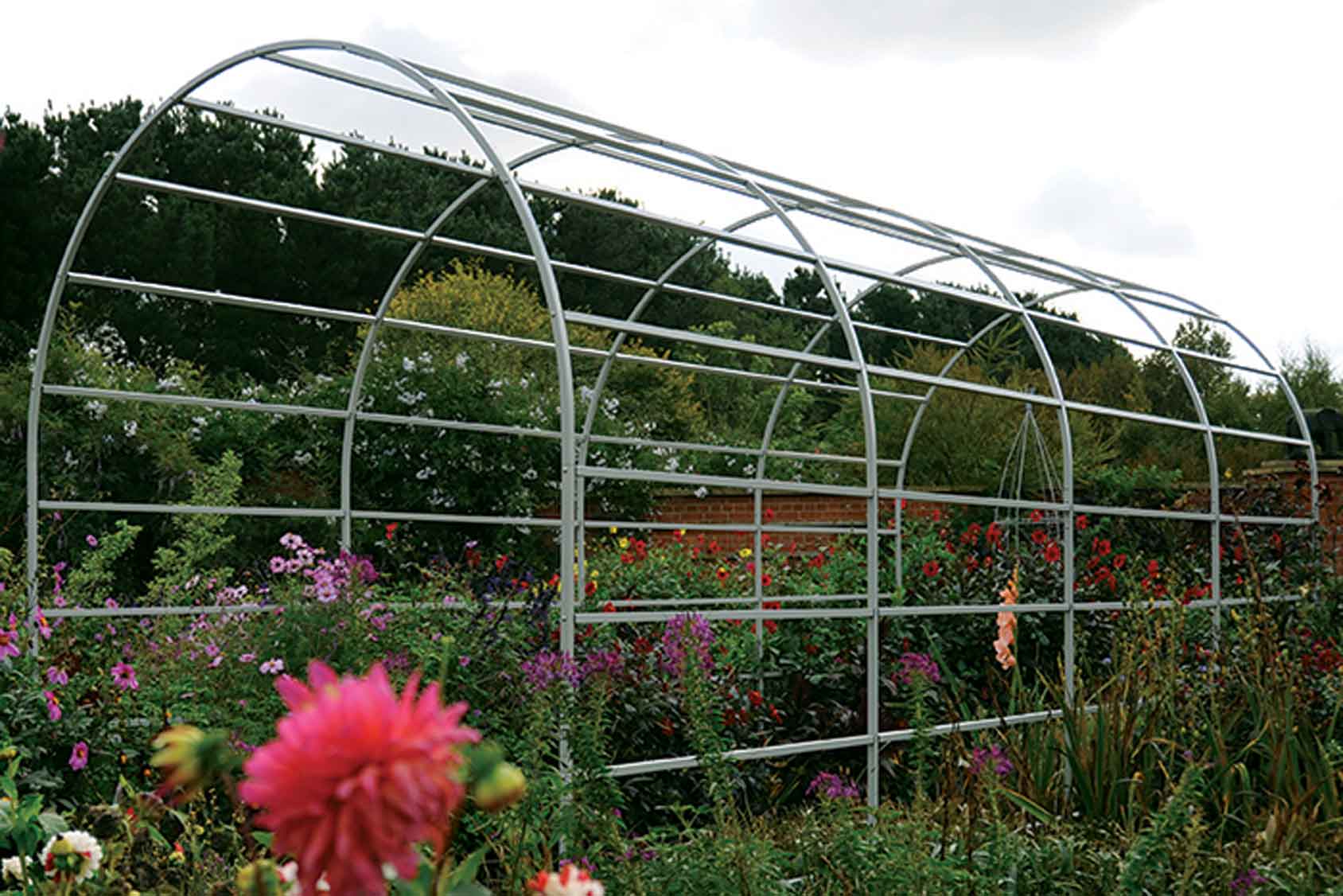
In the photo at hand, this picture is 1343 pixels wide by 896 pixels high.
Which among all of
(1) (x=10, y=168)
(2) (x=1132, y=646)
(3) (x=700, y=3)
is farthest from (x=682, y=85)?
(1) (x=10, y=168)

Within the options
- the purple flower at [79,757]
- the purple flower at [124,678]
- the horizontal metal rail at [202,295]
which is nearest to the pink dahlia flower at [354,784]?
the purple flower at [79,757]

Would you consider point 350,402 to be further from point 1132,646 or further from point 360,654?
point 1132,646

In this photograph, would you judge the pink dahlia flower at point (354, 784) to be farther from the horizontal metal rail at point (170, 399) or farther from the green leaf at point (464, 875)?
the horizontal metal rail at point (170, 399)

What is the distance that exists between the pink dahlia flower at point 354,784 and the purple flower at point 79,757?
3.25 metres

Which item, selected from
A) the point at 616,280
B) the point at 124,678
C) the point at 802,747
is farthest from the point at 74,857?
the point at 616,280

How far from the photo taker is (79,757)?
12.4ft

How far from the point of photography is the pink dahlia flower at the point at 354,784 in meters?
0.87

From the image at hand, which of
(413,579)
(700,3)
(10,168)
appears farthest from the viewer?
(10,168)

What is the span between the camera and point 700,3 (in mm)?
5457

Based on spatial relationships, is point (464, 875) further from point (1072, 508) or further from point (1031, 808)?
point (1072, 508)

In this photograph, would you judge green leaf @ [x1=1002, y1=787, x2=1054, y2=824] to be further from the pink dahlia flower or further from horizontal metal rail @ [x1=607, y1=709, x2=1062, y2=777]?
the pink dahlia flower

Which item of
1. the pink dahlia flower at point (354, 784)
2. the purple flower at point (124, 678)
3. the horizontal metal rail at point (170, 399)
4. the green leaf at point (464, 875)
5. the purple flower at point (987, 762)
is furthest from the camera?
the horizontal metal rail at point (170, 399)

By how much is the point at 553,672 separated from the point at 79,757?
1.37 m

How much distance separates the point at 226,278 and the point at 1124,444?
1153 cm
